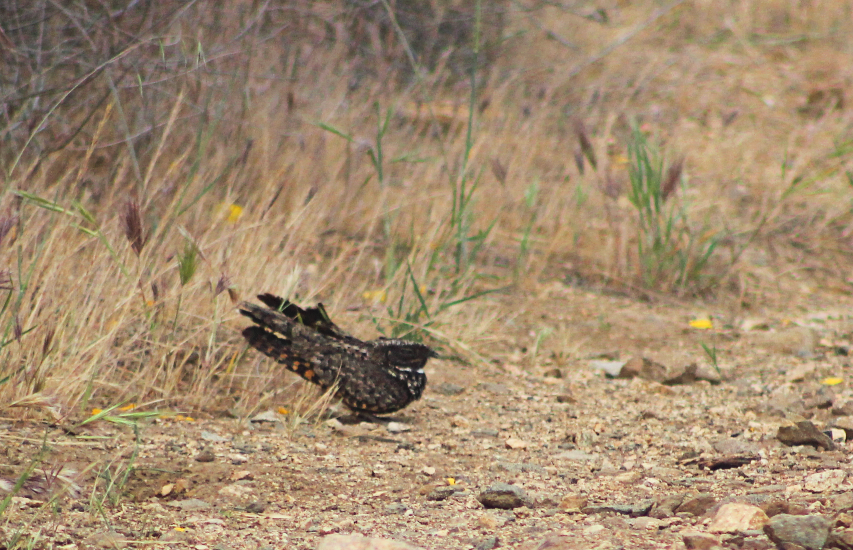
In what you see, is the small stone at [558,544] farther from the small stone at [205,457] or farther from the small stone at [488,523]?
the small stone at [205,457]

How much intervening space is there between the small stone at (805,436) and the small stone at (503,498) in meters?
1.00

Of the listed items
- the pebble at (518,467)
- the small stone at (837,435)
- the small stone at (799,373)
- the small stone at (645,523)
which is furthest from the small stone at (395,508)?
the small stone at (799,373)

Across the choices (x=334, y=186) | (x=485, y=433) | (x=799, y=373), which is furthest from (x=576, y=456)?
(x=334, y=186)

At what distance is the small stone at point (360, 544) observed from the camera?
200 centimetres

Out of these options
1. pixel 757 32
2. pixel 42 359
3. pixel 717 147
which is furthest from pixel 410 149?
pixel 757 32

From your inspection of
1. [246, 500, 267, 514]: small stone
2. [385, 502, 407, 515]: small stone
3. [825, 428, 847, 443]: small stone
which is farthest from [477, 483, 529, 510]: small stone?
[825, 428, 847, 443]: small stone

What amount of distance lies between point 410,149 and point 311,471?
331 centimetres

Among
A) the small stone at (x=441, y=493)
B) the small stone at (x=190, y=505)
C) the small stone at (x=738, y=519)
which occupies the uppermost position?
the small stone at (x=738, y=519)

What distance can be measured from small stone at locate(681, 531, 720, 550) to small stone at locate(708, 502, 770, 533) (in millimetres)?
76

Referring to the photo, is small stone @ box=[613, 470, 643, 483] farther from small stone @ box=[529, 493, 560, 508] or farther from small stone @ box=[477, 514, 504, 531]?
small stone @ box=[477, 514, 504, 531]

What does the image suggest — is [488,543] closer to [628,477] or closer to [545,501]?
[545,501]

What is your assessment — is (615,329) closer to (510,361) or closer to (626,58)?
(510,361)

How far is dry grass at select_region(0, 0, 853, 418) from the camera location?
324 centimetres

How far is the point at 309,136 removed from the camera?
5246 millimetres
